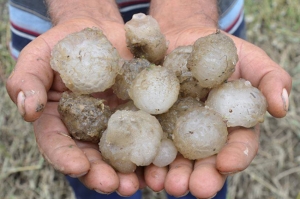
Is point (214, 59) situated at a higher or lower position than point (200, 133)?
higher

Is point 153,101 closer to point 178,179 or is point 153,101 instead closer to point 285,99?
point 178,179

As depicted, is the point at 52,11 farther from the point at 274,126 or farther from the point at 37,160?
the point at 274,126

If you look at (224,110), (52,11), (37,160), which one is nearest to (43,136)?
(224,110)

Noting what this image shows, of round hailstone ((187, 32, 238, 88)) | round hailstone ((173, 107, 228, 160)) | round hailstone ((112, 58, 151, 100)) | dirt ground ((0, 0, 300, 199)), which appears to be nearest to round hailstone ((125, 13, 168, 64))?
round hailstone ((112, 58, 151, 100))

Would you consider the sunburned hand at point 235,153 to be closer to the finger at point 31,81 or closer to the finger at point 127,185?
the finger at point 127,185

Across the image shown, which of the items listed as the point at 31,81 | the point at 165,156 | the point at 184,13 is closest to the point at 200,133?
the point at 165,156

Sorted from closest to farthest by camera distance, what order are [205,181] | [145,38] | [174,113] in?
[205,181] < [174,113] < [145,38]
